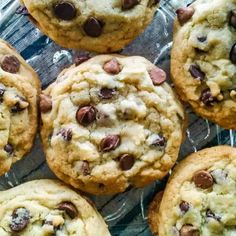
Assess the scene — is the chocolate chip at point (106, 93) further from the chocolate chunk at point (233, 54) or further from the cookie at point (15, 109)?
the chocolate chunk at point (233, 54)

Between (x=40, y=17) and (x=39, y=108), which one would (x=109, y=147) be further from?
(x=40, y=17)

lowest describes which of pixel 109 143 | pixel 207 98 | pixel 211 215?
pixel 211 215

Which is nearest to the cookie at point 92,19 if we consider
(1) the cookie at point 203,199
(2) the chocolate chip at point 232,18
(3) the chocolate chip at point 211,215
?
(2) the chocolate chip at point 232,18

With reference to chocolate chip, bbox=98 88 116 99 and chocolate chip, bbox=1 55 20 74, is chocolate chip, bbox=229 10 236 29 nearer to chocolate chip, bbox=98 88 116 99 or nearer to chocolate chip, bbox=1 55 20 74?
chocolate chip, bbox=98 88 116 99

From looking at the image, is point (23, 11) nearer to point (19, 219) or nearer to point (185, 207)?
point (19, 219)

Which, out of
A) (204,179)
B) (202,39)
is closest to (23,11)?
(202,39)

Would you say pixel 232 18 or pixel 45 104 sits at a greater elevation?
pixel 45 104
